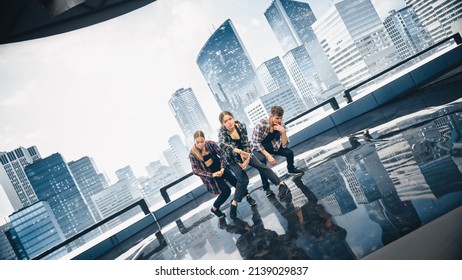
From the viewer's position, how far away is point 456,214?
2.14m

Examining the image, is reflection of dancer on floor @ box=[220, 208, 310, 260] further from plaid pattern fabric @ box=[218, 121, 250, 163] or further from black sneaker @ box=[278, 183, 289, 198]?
plaid pattern fabric @ box=[218, 121, 250, 163]

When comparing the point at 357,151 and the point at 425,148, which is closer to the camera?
the point at 425,148

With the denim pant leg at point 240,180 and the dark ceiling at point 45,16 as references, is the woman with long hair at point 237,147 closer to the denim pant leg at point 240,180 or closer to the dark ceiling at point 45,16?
the denim pant leg at point 240,180

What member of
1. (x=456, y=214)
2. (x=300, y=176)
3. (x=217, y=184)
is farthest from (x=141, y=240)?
(x=456, y=214)

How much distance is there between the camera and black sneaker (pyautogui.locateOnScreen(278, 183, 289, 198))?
15.0 ft

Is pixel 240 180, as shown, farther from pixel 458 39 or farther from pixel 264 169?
pixel 458 39

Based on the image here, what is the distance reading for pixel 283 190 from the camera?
15.5 feet

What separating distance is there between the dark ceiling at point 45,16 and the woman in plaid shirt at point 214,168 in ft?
18.0

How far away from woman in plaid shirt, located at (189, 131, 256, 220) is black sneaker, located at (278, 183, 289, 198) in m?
0.50

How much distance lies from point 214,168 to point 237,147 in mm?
567

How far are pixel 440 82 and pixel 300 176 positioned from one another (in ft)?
19.7

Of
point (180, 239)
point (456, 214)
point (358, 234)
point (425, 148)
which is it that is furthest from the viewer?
point (180, 239)
